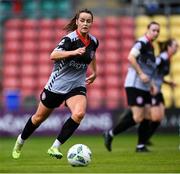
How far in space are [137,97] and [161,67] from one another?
141 cm

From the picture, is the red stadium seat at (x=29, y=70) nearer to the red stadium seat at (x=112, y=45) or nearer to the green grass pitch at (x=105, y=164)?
the red stadium seat at (x=112, y=45)

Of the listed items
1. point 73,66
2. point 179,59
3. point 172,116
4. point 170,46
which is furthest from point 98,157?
point 179,59

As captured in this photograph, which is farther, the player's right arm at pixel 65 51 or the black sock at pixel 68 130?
the black sock at pixel 68 130

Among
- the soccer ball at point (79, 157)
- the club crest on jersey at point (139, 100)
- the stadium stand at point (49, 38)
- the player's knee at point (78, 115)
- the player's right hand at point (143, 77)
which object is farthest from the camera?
the stadium stand at point (49, 38)

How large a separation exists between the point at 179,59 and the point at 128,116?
9.79 m

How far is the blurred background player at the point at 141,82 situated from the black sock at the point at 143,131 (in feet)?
0.14

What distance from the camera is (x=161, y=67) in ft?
50.6

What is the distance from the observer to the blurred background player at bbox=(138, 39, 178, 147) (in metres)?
14.4

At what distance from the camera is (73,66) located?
36.3 feet

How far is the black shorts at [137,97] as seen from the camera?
14.2m

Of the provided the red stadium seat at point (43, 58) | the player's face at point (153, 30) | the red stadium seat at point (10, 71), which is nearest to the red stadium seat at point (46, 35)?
the red stadium seat at point (43, 58)

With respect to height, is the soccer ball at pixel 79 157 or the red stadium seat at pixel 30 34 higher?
the soccer ball at pixel 79 157

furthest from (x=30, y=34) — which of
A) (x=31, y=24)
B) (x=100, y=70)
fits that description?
(x=100, y=70)

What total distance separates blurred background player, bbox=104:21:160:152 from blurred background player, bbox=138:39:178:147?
138 mm
